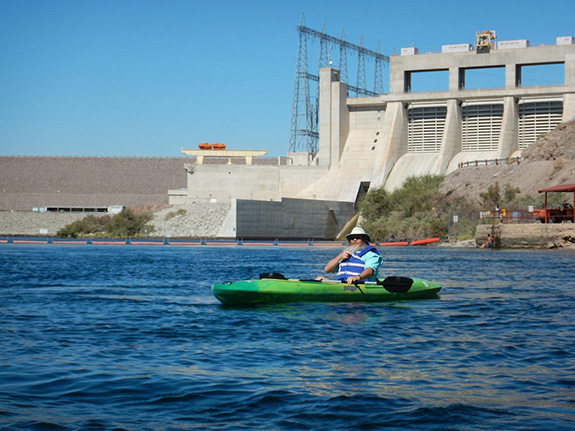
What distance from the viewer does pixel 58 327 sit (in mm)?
14562

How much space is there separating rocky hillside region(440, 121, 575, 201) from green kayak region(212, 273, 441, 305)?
4179cm

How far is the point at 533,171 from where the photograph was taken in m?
61.5

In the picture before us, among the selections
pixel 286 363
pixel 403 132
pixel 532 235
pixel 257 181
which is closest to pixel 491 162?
pixel 403 132

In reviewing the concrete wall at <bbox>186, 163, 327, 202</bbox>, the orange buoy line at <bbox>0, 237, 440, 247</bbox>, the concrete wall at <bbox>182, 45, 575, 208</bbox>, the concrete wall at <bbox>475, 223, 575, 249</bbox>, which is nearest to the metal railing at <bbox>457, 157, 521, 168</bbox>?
the concrete wall at <bbox>182, 45, 575, 208</bbox>

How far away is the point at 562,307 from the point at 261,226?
54555mm

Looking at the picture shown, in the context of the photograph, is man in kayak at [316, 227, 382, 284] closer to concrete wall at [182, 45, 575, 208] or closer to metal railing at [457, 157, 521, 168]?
metal railing at [457, 157, 521, 168]

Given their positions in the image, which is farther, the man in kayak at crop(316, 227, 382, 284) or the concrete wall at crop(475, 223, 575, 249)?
the concrete wall at crop(475, 223, 575, 249)

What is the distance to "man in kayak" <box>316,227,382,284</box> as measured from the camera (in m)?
17.2

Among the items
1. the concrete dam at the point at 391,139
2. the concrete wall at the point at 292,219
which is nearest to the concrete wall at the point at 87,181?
the concrete dam at the point at 391,139

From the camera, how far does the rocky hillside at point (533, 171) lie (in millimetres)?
58781

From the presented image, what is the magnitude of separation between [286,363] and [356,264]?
22.2 ft

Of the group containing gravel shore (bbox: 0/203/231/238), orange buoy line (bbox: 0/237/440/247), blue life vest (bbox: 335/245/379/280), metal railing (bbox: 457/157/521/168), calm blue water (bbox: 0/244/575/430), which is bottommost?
calm blue water (bbox: 0/244/575/430)

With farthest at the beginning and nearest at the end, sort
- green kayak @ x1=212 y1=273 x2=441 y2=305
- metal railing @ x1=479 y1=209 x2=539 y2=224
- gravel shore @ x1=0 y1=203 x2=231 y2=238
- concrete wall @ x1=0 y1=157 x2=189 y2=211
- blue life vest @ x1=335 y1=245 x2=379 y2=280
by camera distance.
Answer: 1. concrete wall @ x1=0 y1=157 x2=189 y2=211
2. gravel shore @ x1=0 y1=203 x2=231 y2=238
3. metal railing @ x1=479 y1=209 x2=539 y2=224
4. blue life vest @ x1=335 y1=245 x2=379 y2=280
5. green kayak @ x1=212 y1=273 x2=441 y2=305

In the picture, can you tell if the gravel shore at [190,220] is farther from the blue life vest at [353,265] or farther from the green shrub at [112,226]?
the blue life vest at [353,265]
